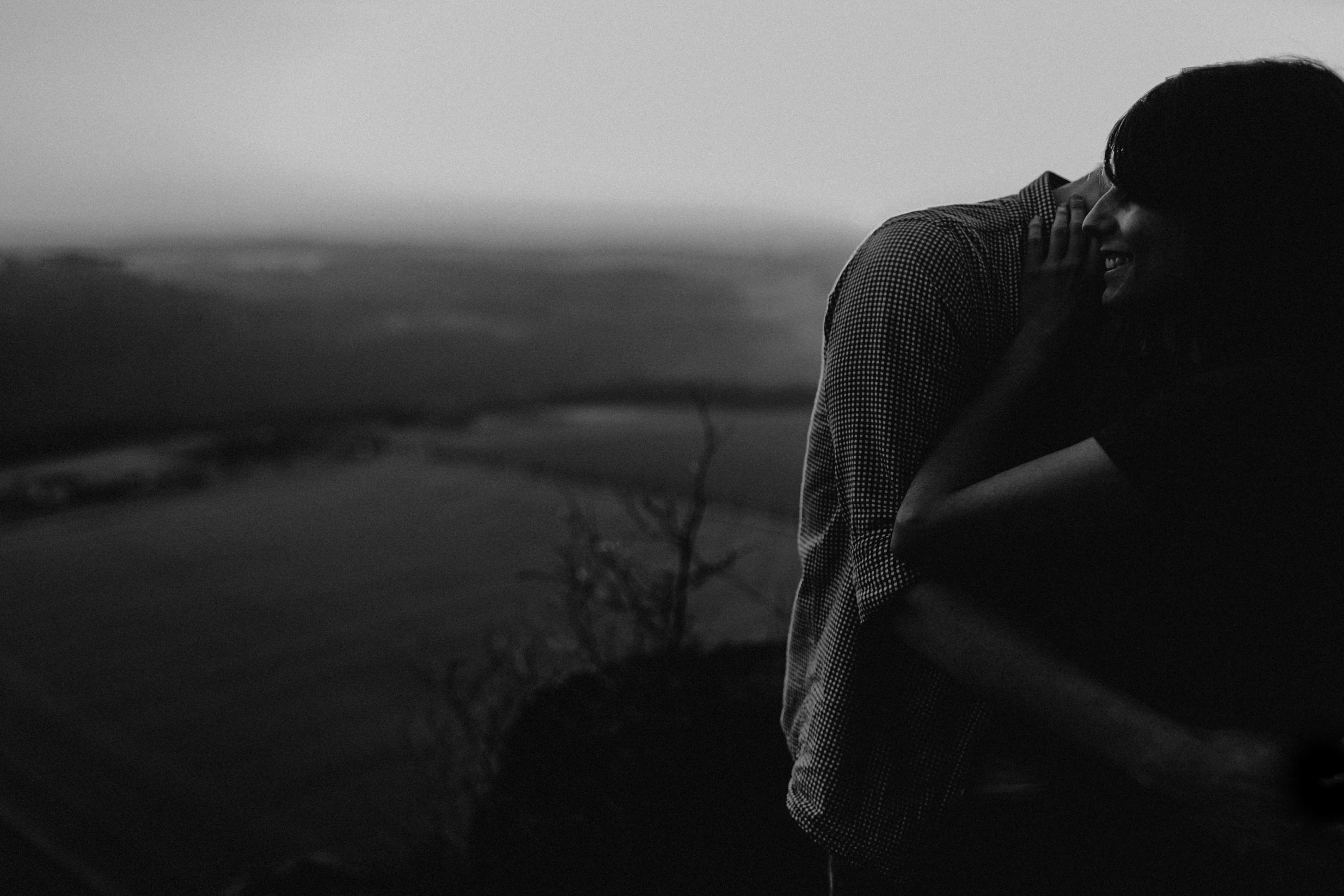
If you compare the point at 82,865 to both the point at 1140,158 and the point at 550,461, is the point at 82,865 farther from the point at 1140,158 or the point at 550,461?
the point at 1140,158

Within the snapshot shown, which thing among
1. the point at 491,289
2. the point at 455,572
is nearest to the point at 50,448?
the point at 455,572

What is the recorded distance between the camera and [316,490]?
3137 mm

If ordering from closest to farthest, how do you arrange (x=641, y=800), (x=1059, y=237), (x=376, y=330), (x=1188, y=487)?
1. (x=1188, y=487)
2. (x=1059, y=237)
3. (x=641, y=800)
4. (x=376, y=330)

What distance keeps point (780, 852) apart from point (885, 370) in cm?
128

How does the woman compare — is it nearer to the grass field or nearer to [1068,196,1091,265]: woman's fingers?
[1068,196,1091,265]: woman's fingers

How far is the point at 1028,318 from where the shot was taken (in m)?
1.08

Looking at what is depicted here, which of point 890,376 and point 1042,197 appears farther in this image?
point 1042,197

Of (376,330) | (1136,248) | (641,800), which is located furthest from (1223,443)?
(376,330)

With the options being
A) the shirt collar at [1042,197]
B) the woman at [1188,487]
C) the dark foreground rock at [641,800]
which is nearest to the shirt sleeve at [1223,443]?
the woman at [1188,487]

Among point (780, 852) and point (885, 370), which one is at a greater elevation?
point (885, 370)

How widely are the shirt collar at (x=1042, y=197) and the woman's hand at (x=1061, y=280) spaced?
0.12 feet

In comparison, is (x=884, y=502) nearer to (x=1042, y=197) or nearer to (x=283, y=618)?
(x=1042, y=197)

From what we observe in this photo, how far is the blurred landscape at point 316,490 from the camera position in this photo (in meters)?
2.38

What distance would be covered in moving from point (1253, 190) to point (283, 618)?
266 centimetres
